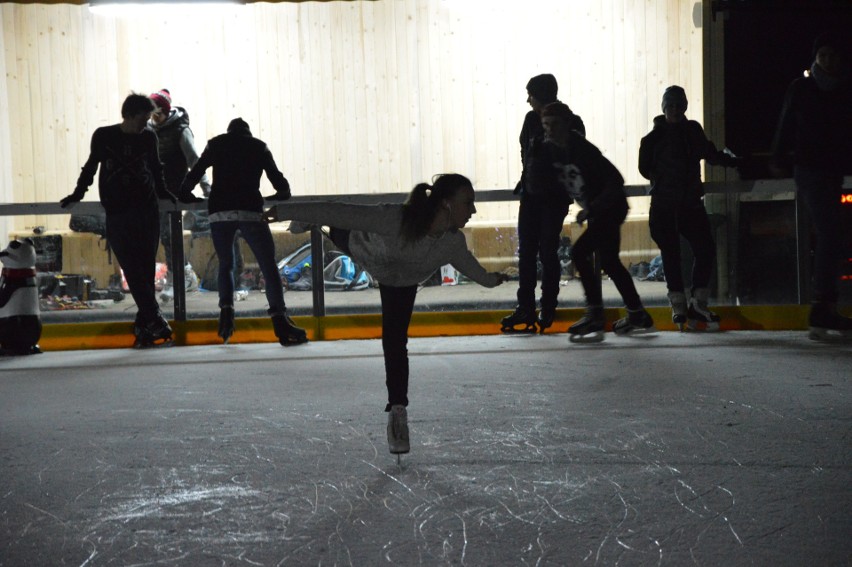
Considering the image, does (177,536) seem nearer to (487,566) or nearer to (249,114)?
(487,566)

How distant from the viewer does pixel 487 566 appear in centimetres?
267

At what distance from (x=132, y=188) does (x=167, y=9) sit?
2686 millimetres

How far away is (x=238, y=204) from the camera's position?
7.64 meters

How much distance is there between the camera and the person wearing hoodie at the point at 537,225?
7.73 meters

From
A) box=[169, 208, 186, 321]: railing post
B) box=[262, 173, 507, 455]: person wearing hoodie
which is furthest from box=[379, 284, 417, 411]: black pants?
box=[169, 208, 186, 321]: railing post

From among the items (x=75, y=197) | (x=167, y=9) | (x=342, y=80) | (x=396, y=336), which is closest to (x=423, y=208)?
(x=396, y=336)

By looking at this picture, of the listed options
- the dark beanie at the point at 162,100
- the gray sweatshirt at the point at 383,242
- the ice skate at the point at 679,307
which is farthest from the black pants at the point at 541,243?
the gray sweatshirt at the point at 383,242

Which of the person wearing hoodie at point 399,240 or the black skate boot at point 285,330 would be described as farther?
the black skate boot at point 285,330

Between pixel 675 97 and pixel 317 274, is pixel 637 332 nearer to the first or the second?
pixel 675 97

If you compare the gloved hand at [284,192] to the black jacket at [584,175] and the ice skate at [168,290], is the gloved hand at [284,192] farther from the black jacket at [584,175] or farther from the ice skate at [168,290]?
the black jacket at [584,175]

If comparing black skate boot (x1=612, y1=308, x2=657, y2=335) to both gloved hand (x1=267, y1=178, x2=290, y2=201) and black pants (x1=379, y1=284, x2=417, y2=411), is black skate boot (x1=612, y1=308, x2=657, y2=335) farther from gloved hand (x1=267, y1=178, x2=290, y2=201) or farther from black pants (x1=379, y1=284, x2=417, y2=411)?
black pants (x1=379, y1=284, x2=417, y2=411)

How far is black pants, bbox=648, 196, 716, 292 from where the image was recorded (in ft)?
25.4

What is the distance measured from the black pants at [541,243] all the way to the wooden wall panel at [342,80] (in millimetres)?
1845

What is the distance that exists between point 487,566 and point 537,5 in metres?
7.64
